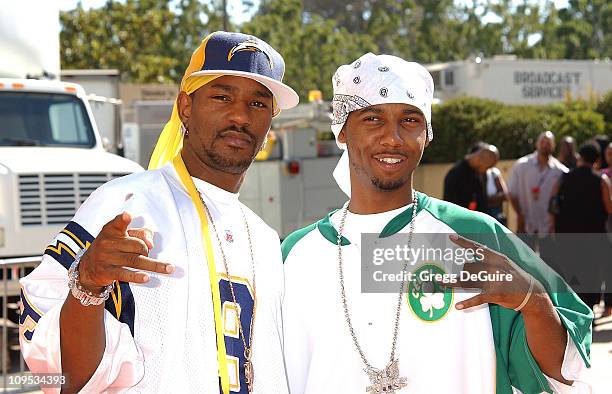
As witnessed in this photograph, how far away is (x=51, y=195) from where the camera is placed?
428 inches

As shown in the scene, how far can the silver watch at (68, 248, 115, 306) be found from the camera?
272 centimetres

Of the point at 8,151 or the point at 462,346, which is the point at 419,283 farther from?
the point at 8,151

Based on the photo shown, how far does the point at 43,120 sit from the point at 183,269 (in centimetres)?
903

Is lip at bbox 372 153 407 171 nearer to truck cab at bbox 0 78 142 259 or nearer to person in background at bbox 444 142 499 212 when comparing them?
truck cab at bbox 0 78 142 259

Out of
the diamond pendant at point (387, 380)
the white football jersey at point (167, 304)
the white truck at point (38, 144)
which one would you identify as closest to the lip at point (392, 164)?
the white football jersey at point (167, 304)

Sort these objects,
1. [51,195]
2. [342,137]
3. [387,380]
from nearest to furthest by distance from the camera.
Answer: [387,380] → [342,137] → [51,195]

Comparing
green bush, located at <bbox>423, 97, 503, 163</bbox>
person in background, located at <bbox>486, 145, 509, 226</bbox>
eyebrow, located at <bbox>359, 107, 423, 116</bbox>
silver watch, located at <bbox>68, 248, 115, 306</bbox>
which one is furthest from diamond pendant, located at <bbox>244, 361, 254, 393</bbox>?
green bush, located at <bbox>423, 97, 503, 163</bbox>

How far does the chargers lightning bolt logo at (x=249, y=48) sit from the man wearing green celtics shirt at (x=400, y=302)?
371 mm

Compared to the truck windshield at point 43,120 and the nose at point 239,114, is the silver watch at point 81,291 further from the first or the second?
the truck windshield at point 43,120

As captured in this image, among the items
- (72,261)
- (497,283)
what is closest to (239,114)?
(72,261)

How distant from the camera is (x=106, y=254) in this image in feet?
8.63

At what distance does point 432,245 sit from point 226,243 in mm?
749

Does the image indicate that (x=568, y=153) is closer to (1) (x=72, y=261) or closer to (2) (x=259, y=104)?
(2) (x=259, y=104)

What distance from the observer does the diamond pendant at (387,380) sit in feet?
11.1
